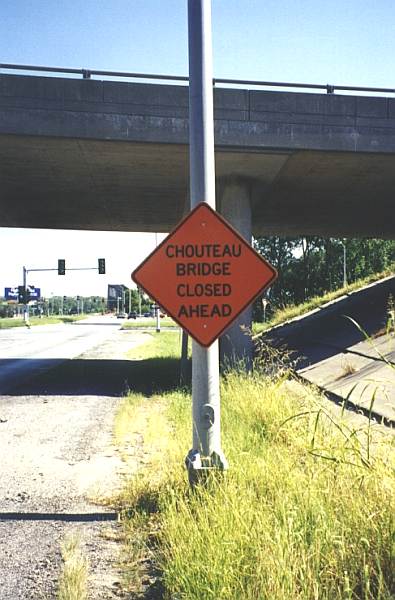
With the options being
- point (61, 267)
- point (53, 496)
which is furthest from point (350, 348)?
point (61, 267)

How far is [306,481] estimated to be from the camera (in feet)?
13.4

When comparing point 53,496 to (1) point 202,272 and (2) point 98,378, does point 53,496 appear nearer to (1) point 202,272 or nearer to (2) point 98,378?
(1) point 202,272

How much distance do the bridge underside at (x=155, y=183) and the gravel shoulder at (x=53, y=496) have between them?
584 centimetres

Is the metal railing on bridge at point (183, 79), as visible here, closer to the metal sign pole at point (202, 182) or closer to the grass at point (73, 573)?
the metal sign pole at point (202, 182)

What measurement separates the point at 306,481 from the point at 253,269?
1.85m

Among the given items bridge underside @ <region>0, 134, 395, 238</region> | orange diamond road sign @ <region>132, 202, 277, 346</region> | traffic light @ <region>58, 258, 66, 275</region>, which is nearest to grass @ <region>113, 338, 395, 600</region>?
orange diamond road sign @ <region>132, 202, 277, 346</region>

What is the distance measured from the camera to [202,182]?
4906 mm

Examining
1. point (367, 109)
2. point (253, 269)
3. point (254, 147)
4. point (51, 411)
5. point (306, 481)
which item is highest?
point (367, 109)

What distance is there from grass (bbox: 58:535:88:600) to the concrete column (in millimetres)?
9341

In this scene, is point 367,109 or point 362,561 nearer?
point 362,561

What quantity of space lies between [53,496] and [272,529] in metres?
2.80

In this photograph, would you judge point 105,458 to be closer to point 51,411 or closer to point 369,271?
point 51,411

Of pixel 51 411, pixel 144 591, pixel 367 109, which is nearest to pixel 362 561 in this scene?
pixel 144 591

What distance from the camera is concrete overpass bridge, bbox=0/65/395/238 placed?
433 inches
